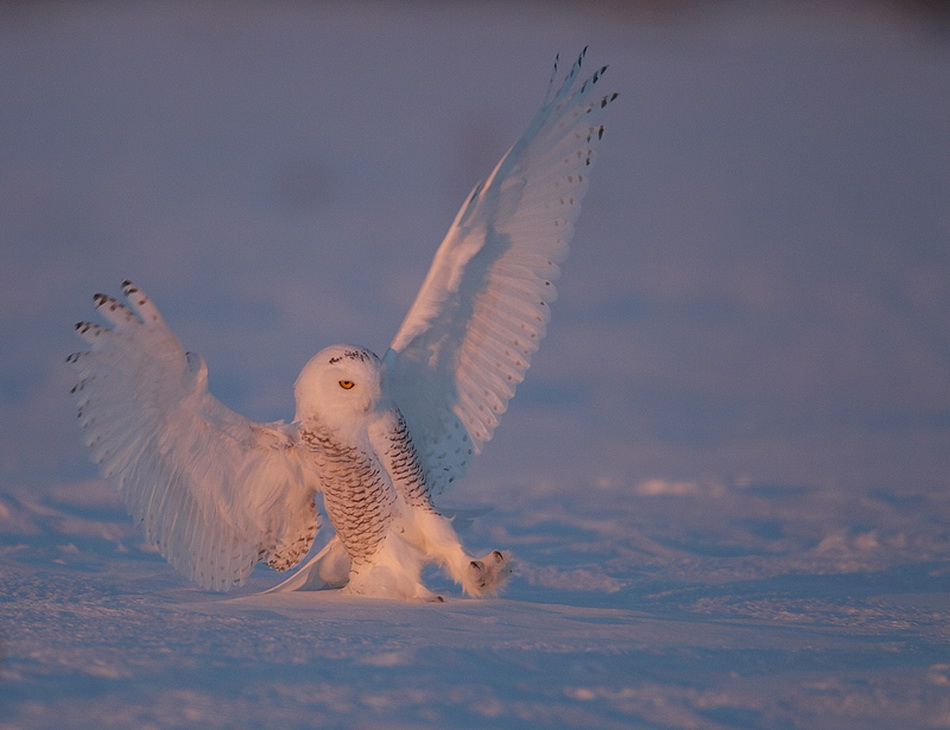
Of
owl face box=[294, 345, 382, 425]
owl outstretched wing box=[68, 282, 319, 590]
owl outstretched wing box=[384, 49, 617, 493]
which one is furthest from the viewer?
owl outstretched wing box=[384, 49, 617, 493]

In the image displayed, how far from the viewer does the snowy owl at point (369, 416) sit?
7.57 ft

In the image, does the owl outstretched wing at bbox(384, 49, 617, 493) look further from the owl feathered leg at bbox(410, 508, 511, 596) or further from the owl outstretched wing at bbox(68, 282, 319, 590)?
the owl outstretched wing at bbox(68, 282, 319, 590)

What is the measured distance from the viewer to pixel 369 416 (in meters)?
2.44

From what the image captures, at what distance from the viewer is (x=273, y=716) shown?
64.9 inches

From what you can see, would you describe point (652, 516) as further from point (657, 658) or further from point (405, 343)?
point (657, 658)

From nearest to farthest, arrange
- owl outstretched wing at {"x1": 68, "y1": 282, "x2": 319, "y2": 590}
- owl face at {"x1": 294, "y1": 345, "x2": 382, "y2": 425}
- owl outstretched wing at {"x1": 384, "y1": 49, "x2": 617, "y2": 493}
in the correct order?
owl outstretched wing at {"x1": 68, "y1": 282, "x2": 319, "y2": 590} < owl face at {"x1": 294, "y1": 345, "x2": 382, "y2": 425} < owl outstretched wing at {"x1": 384, "y1": 49, "x2": 617, "y2": 493}

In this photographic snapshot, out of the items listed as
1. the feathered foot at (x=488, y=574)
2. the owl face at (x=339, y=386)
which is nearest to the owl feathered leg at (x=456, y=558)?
the feathered foot at (x=488, y=574)

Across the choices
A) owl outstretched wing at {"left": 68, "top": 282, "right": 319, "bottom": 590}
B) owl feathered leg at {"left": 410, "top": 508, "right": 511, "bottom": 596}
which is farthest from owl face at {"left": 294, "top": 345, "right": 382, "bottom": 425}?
owl feathered leg at {"left": 410, "top": 508, "right": 511, "bottom": 596}

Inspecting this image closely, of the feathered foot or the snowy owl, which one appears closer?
the snowy owl

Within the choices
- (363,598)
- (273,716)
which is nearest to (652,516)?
(363,598)

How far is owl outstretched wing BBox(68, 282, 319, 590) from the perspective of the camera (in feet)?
7.38

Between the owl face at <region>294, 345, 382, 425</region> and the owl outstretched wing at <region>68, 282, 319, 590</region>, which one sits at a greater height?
the owl face at <region>294, 345, 382, 425</region>

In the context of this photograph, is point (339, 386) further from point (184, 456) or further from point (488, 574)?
point (488, 574)

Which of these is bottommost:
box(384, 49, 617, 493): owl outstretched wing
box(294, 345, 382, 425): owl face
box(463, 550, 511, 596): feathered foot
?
box(463, 550, 511, 596): feathered foot
